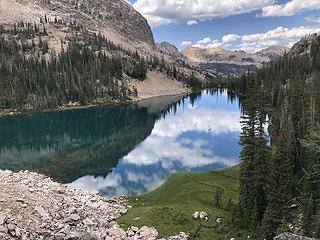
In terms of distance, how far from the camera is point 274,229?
36562 millimetres

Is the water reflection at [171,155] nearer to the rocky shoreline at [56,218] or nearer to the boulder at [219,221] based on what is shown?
the rocky shoreline at [56,218]

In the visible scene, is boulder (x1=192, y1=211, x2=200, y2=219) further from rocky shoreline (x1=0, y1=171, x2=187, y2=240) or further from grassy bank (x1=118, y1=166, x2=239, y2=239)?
rocky shoreline (x1=0, y1=171, x2=187, y2=240)

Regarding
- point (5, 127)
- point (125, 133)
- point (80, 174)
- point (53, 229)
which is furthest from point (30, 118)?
point (53, 229)

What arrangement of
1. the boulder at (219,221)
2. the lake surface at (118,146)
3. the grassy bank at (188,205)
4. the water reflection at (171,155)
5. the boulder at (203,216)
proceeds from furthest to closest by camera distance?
the lake surface at (118,146) < the water reflection at (171,155) < the boulder at (203,216) < the boulder at (219,221) < the grassy bank at (188,205)

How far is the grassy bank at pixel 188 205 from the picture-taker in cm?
4266

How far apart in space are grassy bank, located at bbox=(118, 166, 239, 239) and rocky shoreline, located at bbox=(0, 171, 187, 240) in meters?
2.05

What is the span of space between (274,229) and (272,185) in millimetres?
5916

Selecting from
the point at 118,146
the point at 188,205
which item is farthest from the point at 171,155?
the point at 188,205

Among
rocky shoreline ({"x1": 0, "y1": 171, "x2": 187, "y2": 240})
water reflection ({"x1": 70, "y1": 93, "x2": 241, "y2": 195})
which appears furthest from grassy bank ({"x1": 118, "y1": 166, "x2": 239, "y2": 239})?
water reflection ({"x1": 70, "y1": 93, "x2": 241, "y2": 195})

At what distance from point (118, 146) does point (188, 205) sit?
6622cm

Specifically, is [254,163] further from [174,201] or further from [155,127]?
[155,127]

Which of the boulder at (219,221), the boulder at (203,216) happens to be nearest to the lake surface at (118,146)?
the boulder at (203,216)

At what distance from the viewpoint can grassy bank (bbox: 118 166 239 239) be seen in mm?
42656

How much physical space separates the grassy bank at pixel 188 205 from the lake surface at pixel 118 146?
9474mm
